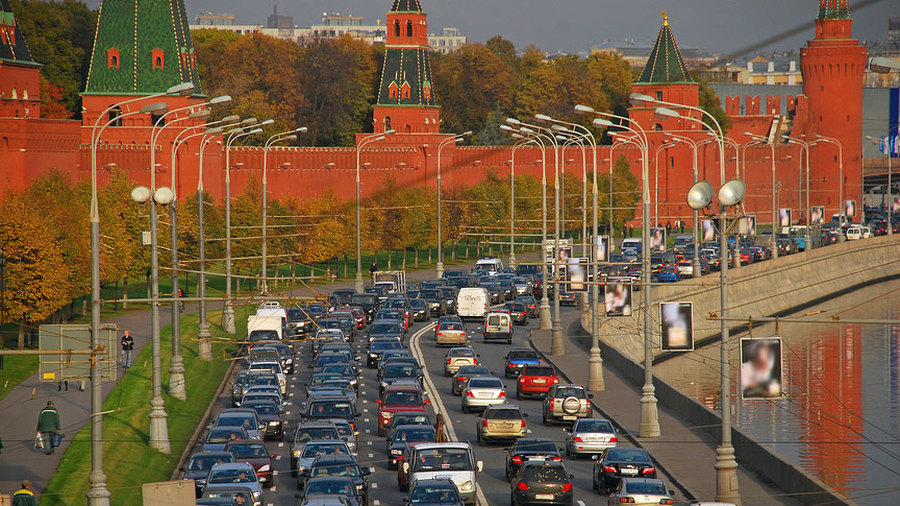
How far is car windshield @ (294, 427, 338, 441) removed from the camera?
3253 cm

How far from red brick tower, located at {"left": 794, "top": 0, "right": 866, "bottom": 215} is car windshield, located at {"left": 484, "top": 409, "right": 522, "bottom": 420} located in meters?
117

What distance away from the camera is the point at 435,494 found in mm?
25250

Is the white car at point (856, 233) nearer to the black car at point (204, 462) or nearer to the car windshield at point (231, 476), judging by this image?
the black car at point (204, 462)

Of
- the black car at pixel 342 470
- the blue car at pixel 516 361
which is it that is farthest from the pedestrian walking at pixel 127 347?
the black car at pixel 342 470

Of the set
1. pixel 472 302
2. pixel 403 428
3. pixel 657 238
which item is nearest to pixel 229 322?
pixel 472 302

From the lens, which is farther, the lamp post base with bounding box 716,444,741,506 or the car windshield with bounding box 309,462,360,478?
the car windshield with bounding box 309,462,360,478

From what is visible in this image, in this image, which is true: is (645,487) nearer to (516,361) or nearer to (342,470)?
(342,470)

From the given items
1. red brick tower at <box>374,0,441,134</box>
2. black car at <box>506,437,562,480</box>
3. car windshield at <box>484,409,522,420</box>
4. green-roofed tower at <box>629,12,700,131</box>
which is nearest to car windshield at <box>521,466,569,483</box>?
black car at <box>506,437,562,480</box>

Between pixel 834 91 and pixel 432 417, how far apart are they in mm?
118831

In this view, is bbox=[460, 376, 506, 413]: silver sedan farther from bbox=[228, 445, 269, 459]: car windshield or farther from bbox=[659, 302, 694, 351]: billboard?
bbox=[228, 445, 269, 459]: car windshield

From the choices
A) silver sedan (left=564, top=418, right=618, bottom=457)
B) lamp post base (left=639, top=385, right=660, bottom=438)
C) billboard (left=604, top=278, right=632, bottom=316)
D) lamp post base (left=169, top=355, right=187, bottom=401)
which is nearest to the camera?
silver sedan (left=564, top=418, right=618, bottom=457)

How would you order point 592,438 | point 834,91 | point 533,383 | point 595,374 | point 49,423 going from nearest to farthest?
point 49,423
point 592,438
point 533,383
point 595,374
point 834,91

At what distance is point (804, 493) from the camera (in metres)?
28.4

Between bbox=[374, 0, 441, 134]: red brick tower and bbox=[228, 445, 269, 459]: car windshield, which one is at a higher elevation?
bbox=[374, 0, 441, 134]: red brick tower
